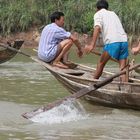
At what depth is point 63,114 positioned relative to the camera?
7543mm

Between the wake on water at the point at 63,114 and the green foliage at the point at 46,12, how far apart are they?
44.1 ft

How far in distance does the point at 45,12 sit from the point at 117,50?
561 inches

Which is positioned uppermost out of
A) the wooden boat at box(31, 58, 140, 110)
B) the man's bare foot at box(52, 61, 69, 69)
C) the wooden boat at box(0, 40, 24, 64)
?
the man's bare foot at box(52, 61, 69, 69)

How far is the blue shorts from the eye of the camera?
823 centimetres

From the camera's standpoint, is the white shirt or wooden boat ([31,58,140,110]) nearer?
wooden boat ([31,58,140,110])

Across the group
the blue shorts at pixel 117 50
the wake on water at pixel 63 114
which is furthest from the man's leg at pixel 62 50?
the wake on water at pixel 63 114

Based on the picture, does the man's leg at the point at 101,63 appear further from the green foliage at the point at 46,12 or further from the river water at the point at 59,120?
the green foliage at the point at 46,12

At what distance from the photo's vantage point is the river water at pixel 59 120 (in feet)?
21.5

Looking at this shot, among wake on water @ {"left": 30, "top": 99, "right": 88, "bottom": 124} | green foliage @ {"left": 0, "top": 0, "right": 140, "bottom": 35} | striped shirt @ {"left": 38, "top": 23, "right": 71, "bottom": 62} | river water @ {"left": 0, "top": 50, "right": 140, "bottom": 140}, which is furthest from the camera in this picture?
green foliage @ {"left": 0, "top": 0, "right": 140, "bottom": 35}

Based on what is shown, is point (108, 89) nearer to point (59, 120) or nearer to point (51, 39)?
point (59, 120)

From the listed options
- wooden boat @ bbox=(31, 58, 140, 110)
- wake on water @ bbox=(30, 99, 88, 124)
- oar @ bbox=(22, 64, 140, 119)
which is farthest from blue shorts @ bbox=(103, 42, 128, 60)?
wake on water @ bbox=(30, 99, 88, 124)

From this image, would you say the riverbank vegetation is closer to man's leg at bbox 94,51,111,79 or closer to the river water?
the river water

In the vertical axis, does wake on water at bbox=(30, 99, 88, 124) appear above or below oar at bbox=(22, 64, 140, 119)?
below

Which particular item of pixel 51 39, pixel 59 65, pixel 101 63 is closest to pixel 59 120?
pixel 101 63
